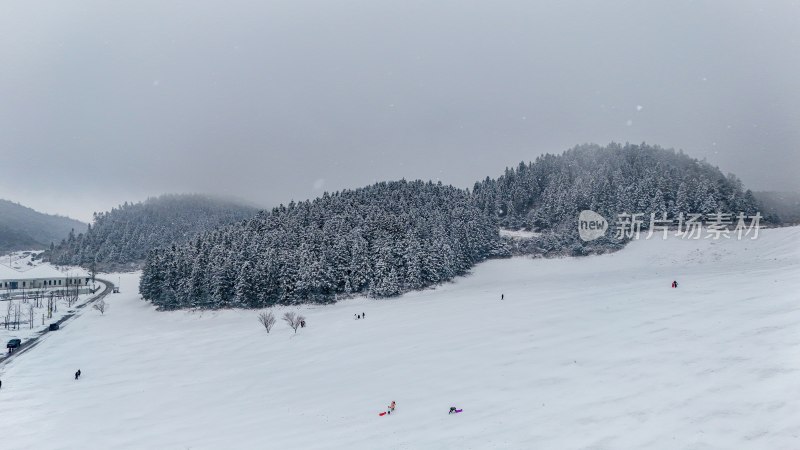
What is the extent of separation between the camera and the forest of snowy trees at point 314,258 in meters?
67.8

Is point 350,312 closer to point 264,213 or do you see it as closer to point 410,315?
point 410,315

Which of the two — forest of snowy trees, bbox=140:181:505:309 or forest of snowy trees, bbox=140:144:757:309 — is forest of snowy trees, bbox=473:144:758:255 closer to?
forest of snowy trees, bbox=140:144:757:309

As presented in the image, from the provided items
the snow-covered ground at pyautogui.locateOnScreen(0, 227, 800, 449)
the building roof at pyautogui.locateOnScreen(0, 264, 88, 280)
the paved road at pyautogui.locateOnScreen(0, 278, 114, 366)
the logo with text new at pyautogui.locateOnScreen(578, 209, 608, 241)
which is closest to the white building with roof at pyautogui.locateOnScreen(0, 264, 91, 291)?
the building roof at pyautogui.locateOnScreen(0, 264, 88, 280)

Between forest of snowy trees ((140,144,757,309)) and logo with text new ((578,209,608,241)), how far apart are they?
208cm

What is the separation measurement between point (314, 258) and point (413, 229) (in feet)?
69.9

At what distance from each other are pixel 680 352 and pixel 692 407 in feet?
20.8

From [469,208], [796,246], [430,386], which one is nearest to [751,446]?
[430,386]

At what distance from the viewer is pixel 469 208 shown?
106688 mm

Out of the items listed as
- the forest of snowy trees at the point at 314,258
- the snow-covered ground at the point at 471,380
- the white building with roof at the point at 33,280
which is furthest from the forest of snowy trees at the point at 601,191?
the white building with roof at the point at 33,280

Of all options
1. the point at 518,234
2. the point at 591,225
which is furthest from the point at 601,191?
the point at 518,234

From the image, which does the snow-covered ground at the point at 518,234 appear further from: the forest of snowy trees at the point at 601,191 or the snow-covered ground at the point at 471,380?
the snow-covered ground at the point at 471,380

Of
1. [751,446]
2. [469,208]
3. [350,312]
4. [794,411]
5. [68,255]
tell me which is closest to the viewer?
[751,446]

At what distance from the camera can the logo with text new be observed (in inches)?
3679

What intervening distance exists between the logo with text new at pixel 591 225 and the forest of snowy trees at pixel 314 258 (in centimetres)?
1837
